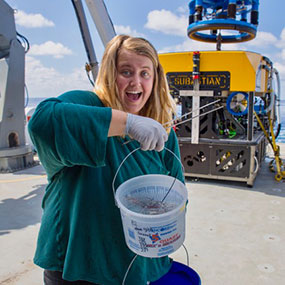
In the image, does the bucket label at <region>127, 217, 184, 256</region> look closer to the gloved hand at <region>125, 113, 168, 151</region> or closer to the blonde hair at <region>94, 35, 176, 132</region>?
the gloved hand at <region>125, 113, 168, 151</region>

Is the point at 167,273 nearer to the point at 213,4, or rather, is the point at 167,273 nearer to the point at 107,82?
the point at 107,82

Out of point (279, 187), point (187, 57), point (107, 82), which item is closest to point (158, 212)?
point (107, 82)

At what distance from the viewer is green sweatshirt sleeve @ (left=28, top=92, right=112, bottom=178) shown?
39.2 inches

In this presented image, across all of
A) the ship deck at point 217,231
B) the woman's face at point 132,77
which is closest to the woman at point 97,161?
the woman's face at point 132,77

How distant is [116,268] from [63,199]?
42 centimetres

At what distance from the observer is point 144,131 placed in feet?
3.64

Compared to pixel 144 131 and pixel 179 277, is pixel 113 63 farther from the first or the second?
pixel 179 277

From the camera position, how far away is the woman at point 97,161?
102 centimetres

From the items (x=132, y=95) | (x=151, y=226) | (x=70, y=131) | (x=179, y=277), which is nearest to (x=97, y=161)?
(x=70, y=131)

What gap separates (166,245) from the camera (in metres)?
1.19

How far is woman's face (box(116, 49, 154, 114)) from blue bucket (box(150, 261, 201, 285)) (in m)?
0.99

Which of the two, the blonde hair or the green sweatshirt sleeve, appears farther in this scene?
the blonde hair

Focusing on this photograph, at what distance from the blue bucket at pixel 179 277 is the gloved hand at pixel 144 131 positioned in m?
0.87

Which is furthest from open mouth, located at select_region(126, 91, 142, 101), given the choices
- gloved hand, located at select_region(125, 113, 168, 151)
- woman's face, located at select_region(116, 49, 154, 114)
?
gloved hand, located at select_region(125, 113, 168, 151)
